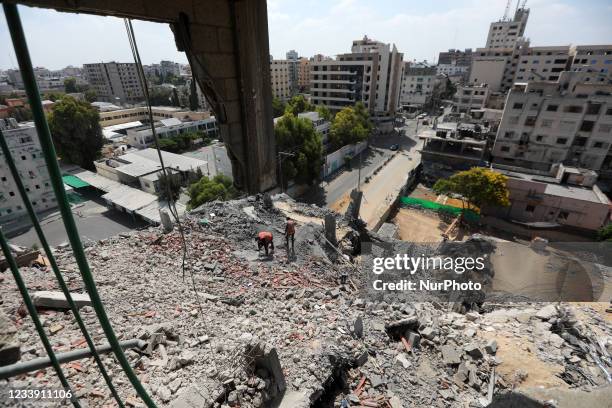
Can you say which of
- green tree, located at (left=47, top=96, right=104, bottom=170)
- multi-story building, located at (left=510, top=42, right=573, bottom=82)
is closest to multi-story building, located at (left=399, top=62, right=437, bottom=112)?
multi-story building, located at (left=510, top=42, right=573, bottom=82)

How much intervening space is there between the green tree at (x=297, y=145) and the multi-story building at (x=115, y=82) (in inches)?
2292

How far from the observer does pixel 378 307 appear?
7.45 m

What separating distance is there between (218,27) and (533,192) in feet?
72.6

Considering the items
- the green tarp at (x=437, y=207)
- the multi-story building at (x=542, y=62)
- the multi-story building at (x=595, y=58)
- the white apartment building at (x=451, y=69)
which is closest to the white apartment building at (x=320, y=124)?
the green tarp at (x=437, y=207)

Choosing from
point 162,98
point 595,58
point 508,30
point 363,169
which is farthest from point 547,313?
point 508,30

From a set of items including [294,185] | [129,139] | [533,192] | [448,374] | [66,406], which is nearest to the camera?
[66,406]

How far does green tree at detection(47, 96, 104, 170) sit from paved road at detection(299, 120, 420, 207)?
21.6 meters

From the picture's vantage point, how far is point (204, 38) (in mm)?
3236

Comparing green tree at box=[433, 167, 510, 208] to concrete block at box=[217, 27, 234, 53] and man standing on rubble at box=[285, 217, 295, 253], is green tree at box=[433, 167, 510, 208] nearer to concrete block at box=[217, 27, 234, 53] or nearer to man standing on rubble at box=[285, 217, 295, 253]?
man standing on rubble at box=[285, 217, 295, 253]

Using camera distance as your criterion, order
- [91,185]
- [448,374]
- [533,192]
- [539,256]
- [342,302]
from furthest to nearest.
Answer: [91,185] → [533,192] → [539,256] → [342,302] → [448,374]

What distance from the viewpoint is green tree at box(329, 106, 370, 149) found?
3142 centimetres

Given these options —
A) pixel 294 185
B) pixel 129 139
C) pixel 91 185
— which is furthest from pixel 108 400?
pixel 129 139

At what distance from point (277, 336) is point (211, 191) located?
13.7 meters

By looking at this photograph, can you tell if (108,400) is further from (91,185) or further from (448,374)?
(91,185)
